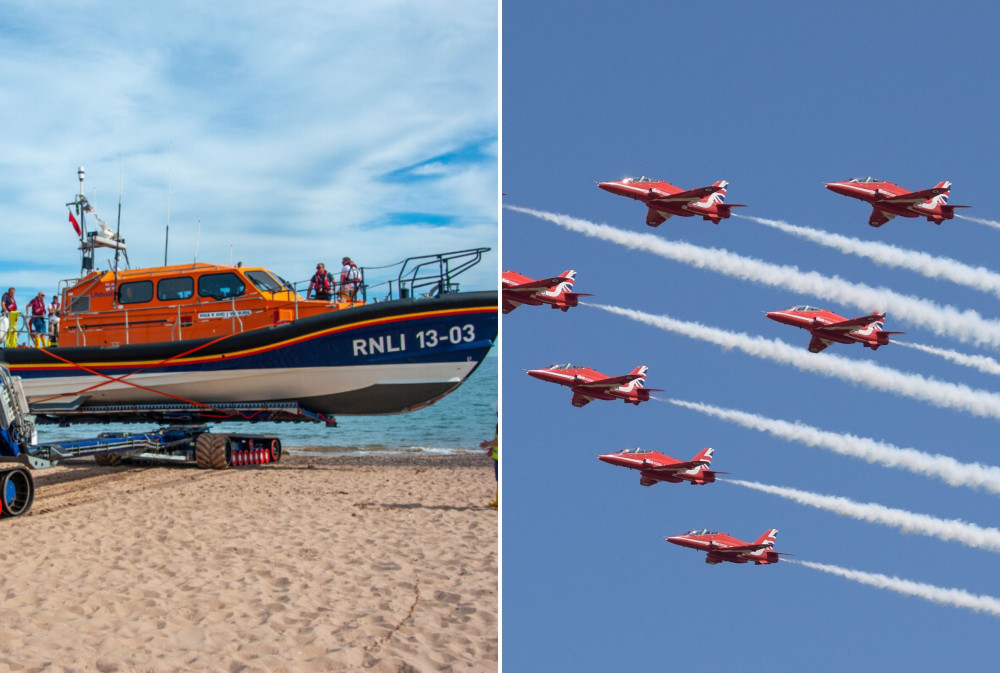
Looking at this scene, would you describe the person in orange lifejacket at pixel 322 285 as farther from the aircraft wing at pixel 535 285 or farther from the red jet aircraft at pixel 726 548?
the red jet aircraft at pixel 726 548

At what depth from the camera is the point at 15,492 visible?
37.3ft

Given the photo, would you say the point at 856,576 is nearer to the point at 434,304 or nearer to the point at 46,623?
the point at 434,304

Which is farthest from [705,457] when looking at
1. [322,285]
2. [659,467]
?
[322,285]

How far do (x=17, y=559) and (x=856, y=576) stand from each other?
21.5m

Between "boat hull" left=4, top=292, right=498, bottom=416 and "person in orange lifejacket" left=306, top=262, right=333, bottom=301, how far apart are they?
1.32 metres

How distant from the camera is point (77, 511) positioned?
1169 cm

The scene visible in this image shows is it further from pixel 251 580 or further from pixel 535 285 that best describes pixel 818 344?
pixel 251 580

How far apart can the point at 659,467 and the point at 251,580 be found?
26.0 metres

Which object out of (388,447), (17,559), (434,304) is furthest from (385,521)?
(388,447)

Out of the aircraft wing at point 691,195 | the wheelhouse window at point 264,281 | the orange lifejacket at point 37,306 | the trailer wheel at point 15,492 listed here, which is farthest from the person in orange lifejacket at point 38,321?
the aircraft wing at point 691,195

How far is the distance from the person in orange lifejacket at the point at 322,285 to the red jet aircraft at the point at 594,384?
10576 millimetres

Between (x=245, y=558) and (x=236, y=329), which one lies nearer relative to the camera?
(x=245, y=558)

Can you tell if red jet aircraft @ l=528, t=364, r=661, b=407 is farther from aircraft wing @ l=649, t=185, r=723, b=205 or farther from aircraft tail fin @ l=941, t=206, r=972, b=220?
aircraft tail fin @ l=941, t=206, r=972, b=220

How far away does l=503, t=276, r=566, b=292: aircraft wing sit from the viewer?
1811 centimetres
